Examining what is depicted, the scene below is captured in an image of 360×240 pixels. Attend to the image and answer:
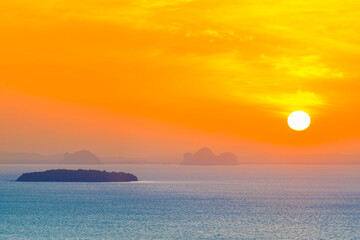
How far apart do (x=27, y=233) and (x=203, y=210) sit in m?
52.6

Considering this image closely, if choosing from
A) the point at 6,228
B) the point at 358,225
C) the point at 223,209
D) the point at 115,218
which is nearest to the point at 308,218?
the point at 358,225

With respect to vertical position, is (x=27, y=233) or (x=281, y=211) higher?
(x=281, y=211)

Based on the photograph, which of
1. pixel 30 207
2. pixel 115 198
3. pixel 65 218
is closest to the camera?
pixel 65 218

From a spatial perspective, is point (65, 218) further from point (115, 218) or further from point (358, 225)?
point (358, 225)

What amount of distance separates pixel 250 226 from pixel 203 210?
3314 cm

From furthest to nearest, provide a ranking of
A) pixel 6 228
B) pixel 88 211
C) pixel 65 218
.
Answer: pixel 88 211
pixel 65 218
pixel 6 228

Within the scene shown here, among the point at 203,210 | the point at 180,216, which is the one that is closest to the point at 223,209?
the point at 203,210

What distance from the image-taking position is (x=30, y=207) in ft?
528

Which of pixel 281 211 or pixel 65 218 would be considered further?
pixel 281 211

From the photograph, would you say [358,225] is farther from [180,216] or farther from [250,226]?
[180,216]

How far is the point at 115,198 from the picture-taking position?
19188cm

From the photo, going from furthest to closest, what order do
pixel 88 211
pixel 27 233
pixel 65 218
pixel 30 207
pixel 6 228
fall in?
pixel 30 207 < pixel 88 211 < pixel 65 218 < pixel 6 228 < pixel 27 233

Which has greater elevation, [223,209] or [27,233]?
[223,209]

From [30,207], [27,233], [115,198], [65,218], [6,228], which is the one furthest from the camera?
[115,198]
